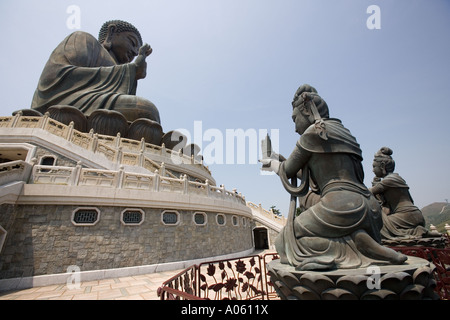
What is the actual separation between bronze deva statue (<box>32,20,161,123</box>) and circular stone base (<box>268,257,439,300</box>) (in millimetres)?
20505

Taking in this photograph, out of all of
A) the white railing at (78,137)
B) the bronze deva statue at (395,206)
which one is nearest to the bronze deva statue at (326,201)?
the bronze deva statue at (395,206)

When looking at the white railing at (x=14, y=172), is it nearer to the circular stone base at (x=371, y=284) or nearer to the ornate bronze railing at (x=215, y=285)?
the ornate bronze railing at (x=215, y=285)

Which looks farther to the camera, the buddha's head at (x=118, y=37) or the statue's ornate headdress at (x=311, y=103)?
the buddha's head at (x=118, y=37)

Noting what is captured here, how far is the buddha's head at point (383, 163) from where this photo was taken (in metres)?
5.64

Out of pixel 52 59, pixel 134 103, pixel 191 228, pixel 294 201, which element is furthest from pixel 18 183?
pixel 52 59

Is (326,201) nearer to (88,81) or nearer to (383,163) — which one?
(383,163)

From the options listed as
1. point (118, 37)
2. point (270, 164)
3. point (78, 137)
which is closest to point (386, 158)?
point (270, 164)

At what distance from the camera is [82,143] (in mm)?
11477

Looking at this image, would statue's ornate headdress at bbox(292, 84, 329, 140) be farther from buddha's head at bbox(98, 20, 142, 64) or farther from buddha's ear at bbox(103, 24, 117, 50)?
buddha's ear at bbox(103, 24, 117, 50)

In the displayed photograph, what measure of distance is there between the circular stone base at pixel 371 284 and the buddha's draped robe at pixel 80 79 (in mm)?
21886

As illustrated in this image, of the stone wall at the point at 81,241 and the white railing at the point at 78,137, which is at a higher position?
the white railing at the point at 78,137

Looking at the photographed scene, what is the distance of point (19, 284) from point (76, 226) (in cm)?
201
